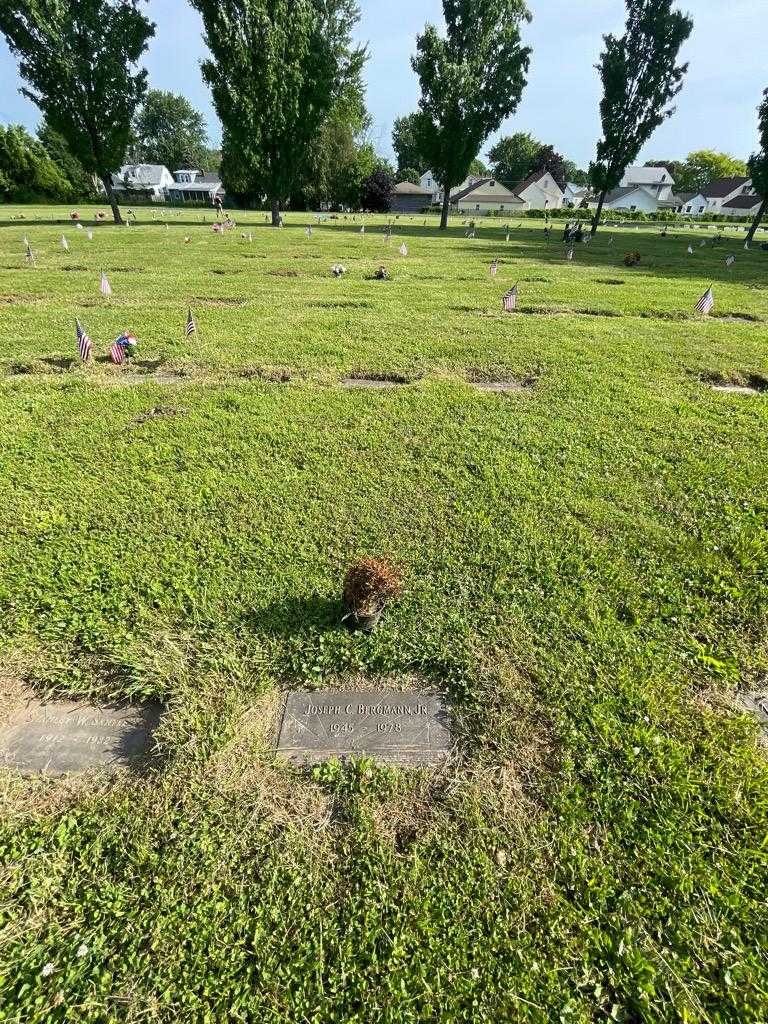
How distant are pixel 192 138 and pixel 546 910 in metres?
123

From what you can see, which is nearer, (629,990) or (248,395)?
(629,990)

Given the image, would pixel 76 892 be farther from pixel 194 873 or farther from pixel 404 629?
pixel 404 629

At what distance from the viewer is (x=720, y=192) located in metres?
78.7

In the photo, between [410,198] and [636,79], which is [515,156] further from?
A: [636,79]

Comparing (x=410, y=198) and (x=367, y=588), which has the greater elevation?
(x=367, y=588)

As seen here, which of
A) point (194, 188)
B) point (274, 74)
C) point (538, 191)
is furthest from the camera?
point (194, 188)

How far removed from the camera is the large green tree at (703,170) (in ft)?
297

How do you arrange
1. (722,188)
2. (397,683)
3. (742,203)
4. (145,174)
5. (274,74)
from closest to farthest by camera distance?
(397,683) → (274,74) → (742,203) → (145,174) → (722,188)

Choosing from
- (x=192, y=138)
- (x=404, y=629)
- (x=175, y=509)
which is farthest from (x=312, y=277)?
(x=192, y=138)

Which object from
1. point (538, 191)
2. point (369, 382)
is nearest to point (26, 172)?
point (369, 382)

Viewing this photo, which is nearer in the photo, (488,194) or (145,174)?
(488,194)

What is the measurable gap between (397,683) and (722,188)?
4195 inches

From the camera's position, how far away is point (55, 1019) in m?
1.51

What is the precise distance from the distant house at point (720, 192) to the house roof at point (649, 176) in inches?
285
